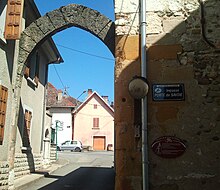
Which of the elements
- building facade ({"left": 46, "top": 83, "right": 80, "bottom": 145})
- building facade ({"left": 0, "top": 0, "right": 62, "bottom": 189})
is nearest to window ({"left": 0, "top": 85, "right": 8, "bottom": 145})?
building facade ({"left": 0, "top": 0, "right": 62, "bottom": 189})

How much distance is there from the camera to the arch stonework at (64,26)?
24.3ft

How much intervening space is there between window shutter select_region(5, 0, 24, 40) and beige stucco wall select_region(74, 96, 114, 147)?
28.1 meters

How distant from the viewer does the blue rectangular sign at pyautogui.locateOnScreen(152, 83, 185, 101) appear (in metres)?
5.07

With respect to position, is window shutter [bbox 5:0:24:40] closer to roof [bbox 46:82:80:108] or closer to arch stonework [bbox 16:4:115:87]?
arch stonework [bbox 16:4:115:87]

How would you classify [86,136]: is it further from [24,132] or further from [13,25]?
[13,25]

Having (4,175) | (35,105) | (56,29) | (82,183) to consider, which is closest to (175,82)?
(56,29)

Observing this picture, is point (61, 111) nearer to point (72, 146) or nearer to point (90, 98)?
point (90, 98)

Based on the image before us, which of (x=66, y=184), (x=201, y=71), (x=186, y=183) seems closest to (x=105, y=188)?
(x=66, y=184)

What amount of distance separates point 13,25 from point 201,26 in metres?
4.78

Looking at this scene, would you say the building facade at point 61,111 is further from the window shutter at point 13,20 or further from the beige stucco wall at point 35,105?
the window shutter at point 13,20

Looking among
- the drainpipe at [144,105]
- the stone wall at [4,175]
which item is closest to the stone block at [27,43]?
the stone wall at [4,175]

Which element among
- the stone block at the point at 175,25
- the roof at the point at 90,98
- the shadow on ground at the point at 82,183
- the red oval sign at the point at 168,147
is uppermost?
the roof at the point at 90,98

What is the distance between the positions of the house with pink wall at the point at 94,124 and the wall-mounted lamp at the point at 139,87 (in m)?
30.5

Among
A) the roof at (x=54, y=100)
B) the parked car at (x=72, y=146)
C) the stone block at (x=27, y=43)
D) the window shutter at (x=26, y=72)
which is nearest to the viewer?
the stone block at (x=27, y=43)
